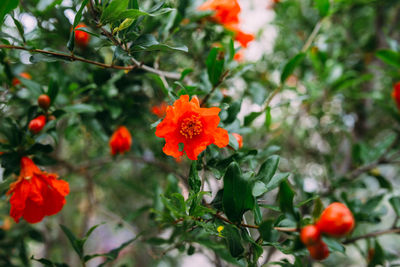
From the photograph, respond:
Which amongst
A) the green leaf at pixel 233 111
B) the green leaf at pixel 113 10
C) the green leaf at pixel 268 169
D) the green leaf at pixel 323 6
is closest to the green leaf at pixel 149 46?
the green leaf at pixel 113 10

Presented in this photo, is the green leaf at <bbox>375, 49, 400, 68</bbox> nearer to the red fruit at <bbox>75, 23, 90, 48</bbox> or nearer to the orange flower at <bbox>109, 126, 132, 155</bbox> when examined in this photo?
the orange flower at <bbox>109, 126, 132, 155</bbox>

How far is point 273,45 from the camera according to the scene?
6.24 feet

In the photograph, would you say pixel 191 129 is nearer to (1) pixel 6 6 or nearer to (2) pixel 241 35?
(1) pixel 6 6

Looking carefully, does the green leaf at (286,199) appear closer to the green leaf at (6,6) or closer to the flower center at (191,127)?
the flower center at (191,127)

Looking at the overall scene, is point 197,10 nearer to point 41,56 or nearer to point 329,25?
point 41,56

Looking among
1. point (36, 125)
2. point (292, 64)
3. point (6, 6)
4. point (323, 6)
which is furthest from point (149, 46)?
point (323, 6)

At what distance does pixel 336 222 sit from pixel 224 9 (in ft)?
2.88

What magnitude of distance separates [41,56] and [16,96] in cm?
48

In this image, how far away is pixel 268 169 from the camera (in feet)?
2.32

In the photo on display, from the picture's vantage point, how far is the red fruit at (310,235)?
0.48 meters

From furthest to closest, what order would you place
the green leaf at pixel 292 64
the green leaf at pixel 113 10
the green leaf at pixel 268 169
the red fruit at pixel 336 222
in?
the green leaf at pixel 292 64
the green leaf at pixel 268 169
the green leaf at pixel 113 10
the red fruit at pixel 336 222

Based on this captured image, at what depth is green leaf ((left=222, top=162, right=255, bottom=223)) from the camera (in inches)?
24.1

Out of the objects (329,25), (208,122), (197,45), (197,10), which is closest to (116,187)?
(197,45)

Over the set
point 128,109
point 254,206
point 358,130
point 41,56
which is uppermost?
point 41,56
